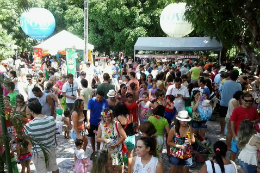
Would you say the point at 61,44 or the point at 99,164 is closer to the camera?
the point at 99,164

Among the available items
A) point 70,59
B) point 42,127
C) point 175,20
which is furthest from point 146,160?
point 70,59

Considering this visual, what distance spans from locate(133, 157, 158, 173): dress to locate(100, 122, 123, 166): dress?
1.21 metres

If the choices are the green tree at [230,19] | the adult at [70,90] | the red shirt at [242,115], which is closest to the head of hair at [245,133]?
the red shirt at [242,115]

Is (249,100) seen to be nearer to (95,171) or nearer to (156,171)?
(156,171)

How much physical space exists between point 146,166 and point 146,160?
8 cm

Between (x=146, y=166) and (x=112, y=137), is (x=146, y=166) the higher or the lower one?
the higher one

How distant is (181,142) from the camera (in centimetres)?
450

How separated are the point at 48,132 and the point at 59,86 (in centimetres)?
496

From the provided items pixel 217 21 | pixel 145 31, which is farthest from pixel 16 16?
pixel 217 21

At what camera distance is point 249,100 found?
522 centimetres

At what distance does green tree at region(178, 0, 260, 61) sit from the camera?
730cm

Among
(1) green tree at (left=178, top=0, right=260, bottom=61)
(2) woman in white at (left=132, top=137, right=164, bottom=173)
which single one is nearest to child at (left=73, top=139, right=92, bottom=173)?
(2) woman in white at (left=132, top=137, right=164, bottom=173)

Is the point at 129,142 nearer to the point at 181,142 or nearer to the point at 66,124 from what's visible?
the point at 181,142

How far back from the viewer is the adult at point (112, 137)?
4648 mm
